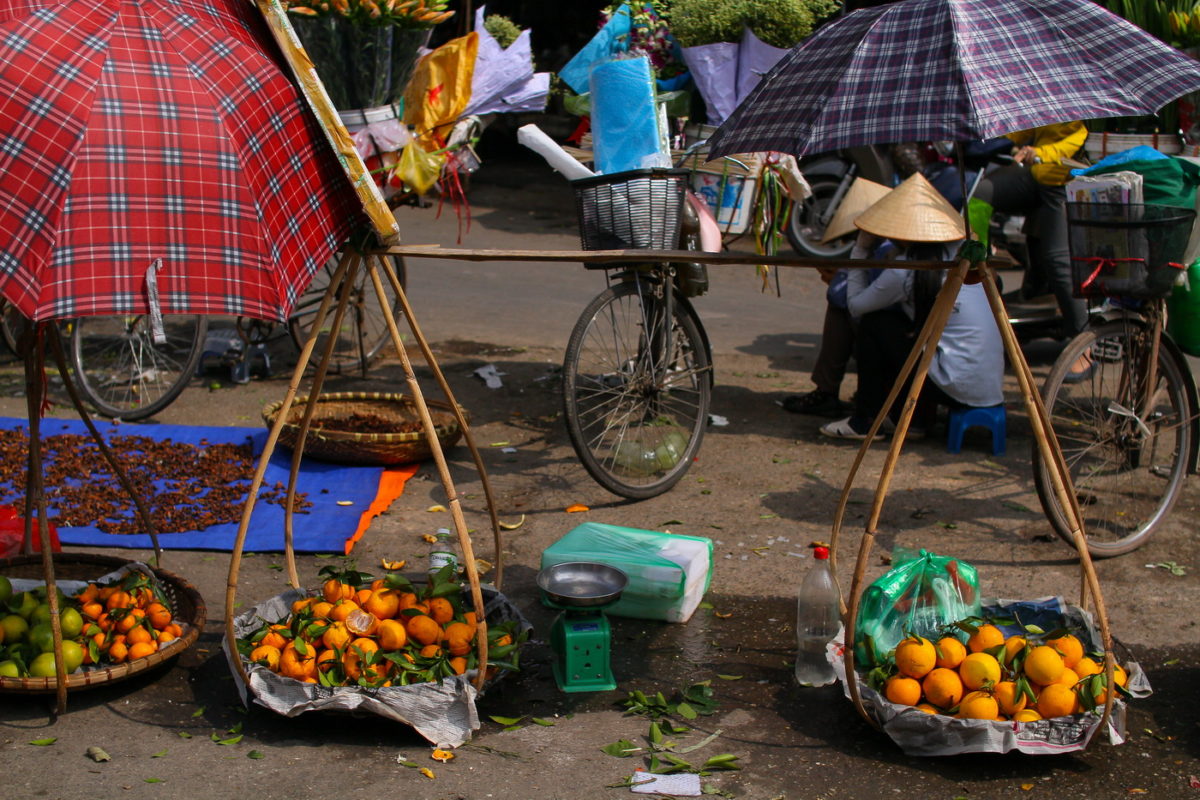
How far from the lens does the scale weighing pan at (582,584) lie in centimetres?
351

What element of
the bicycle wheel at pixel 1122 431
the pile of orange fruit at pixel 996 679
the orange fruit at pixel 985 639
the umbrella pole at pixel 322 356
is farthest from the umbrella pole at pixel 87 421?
the bicycle wheel at pixel 1122 431

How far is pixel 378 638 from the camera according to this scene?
11.1 ft

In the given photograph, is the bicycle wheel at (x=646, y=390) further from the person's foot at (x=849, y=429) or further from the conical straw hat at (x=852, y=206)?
the conical straw hat at (x=852, y=206)

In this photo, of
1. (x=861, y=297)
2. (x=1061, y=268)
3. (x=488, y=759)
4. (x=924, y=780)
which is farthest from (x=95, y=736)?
(x=1061, y=268)

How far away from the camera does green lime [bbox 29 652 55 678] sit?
3244 mm

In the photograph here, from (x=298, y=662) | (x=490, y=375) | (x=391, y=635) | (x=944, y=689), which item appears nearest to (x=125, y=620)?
(x=298, y=662)

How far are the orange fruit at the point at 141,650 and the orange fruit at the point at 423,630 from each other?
0.77 m

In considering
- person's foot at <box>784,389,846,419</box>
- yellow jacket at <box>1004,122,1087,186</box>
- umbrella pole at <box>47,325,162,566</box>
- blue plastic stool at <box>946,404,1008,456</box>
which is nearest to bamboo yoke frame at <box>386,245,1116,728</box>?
umbrella pole at <box>47,325,162,566</box>

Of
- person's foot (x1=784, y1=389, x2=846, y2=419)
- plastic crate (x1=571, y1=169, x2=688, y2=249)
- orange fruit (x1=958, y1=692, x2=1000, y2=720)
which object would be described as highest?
plastic crate (x1=571, y1=169, x2=688, y2=249)

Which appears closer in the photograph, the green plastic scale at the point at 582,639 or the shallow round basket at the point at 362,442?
the green plastic scale at the point at 582,639

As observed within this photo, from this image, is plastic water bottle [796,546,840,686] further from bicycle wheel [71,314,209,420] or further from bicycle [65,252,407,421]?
bicycle wheel [71,314,209,420]

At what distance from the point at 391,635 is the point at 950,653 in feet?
5.30

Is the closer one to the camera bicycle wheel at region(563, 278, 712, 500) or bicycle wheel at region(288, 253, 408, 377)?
bicycle wheel at region(563, 278, 712, 500)

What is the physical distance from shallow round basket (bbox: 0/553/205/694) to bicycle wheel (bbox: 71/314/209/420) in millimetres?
2069
